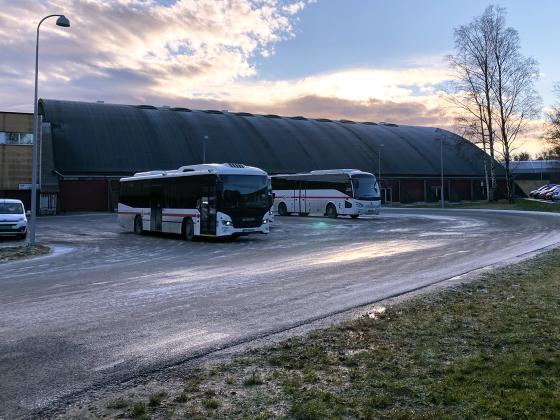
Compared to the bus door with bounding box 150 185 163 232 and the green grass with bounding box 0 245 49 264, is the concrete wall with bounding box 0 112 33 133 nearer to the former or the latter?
the bus door with bounding box 150 185 163 232

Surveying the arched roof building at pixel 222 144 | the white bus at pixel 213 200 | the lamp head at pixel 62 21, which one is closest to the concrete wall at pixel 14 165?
the arched roof building at pixel 222 144

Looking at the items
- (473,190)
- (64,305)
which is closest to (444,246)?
(64,305)

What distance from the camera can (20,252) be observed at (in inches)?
696

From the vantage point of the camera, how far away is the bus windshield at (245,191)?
20891 millimetres

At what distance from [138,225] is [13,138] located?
85.2 feet

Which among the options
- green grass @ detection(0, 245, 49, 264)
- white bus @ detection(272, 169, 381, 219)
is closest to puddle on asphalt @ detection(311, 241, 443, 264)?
green grass @ detection(0, 245, 49, 264)

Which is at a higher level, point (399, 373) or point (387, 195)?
point (387, 195)

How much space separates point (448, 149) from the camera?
258 feet

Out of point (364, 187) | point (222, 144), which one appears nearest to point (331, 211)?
point (364, 187)

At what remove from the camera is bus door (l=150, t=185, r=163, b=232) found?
2428 cm

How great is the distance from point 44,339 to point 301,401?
3.82 meters

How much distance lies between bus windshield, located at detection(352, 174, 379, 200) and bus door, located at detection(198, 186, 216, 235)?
1711cm

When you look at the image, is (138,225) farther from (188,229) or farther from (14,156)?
(14,156)

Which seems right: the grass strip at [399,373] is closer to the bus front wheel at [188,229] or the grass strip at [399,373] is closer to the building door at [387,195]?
the bus front wheel at [188,229]
